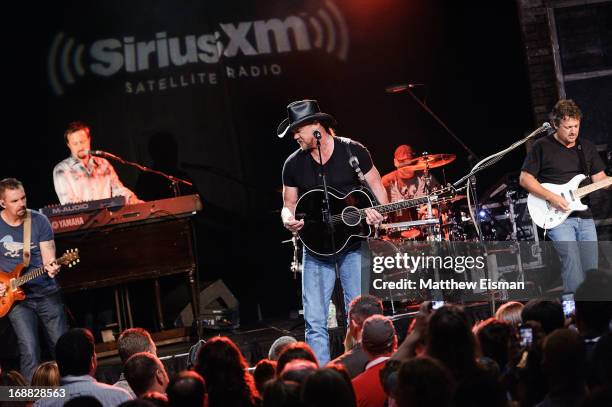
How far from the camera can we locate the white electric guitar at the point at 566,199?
Answer: 27.4ft

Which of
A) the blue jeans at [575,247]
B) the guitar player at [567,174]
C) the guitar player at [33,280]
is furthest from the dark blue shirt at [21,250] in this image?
the blue jeans at [575,247]

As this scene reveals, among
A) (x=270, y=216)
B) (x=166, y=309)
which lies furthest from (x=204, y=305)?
(x=270, y=216)

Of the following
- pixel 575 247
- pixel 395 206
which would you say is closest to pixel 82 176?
pixel 395 206

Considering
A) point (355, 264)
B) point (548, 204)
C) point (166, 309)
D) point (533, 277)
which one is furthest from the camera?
point (166, 309)

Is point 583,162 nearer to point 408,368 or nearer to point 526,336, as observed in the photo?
point 526,336

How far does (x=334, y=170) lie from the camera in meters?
7.38

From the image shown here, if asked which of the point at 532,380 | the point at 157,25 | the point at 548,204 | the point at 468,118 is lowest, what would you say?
the point at 532,380

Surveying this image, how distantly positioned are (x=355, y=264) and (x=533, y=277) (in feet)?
13.2

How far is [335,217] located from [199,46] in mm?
5196

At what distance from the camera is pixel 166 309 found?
37.5ft

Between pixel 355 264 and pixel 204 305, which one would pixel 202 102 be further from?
pixel 355 264

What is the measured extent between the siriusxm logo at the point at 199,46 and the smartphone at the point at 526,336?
7.46 m

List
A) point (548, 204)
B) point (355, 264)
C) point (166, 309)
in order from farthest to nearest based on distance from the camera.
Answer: point (166, 309) → point (548, 204) → point (355, 264)

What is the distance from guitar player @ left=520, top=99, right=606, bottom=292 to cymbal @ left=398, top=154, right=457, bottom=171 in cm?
189
